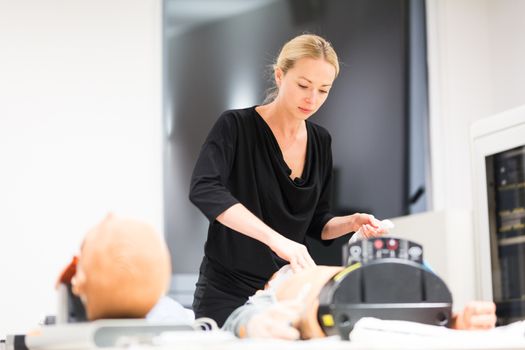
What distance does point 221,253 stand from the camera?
1790 millimetres

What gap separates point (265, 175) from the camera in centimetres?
177

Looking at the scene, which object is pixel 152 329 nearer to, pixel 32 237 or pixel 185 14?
pixel 32 237

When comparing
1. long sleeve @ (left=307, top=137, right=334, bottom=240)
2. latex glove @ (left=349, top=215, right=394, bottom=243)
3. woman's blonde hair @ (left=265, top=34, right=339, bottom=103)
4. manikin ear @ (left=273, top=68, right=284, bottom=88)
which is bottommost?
latex glove @ (left=349, top=215, right=394, bottom=243)

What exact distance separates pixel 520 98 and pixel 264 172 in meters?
2.08

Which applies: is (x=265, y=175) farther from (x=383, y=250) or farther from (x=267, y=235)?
(x=383, y=250)

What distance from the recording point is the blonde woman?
A: 1.75 m

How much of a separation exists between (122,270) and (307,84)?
0.94 m

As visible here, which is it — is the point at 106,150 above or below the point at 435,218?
above

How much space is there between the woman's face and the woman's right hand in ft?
1.38

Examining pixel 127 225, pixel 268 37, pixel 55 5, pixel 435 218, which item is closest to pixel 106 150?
pixel 55 5

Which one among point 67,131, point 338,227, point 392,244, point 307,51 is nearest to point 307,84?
point 307,51

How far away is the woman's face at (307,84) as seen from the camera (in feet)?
5.85

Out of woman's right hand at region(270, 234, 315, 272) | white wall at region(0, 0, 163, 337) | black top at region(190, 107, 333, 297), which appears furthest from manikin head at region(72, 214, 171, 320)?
white wall at region(0, 0, 163, 337)

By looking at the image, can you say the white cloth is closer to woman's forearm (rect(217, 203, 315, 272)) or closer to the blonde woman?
woman's forearm (rect(217, 203, 315, 272))
